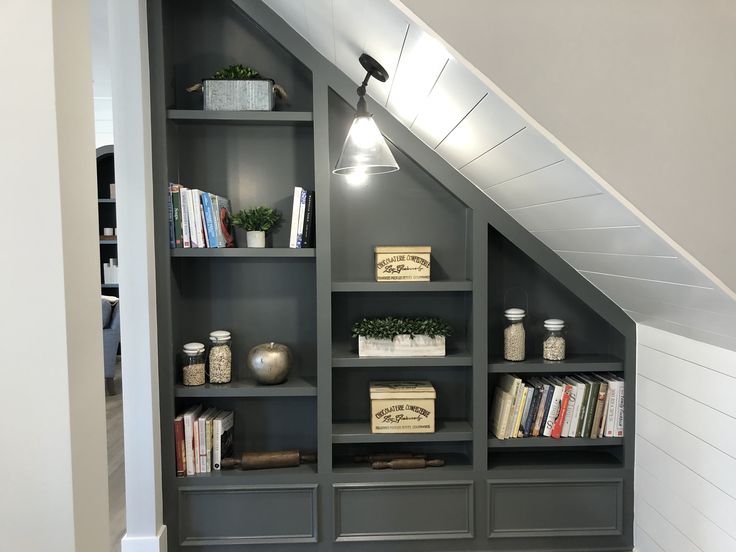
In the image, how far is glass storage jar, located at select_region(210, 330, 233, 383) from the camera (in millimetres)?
2512

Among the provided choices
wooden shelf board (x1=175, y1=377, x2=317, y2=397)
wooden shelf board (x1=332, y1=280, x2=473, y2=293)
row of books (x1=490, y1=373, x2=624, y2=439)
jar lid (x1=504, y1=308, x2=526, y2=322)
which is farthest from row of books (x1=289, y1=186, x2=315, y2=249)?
row of books (x1=490, y1=373, x2=624, y2=439)

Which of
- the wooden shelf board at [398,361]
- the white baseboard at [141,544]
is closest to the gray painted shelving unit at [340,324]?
the wooden shelf board at [398,361]

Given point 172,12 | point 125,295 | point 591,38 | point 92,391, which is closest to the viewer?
point 92,391

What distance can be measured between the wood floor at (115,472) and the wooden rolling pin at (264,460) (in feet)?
1.78

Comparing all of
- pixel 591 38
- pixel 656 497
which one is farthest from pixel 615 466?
pixel 591 38

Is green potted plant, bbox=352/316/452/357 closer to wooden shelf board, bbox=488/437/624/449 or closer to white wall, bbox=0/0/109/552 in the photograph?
wooden shelf board, bbox=488/437/624/449

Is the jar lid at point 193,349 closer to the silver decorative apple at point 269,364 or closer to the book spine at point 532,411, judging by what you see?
the silver decorative apple at point 269,364

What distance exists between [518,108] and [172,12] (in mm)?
1826

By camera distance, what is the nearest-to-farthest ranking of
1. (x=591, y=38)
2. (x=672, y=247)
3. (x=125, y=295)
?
1. (x=591, y=38)
2. (x=672, y=247)
3. (x=125, y=295)

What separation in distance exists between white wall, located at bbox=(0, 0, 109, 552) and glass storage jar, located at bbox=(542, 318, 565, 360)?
1940mm

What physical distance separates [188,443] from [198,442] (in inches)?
1.6

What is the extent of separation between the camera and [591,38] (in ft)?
4.47

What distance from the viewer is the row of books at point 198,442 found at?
247 cm

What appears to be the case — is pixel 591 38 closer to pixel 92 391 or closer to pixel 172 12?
pixel 92 391
